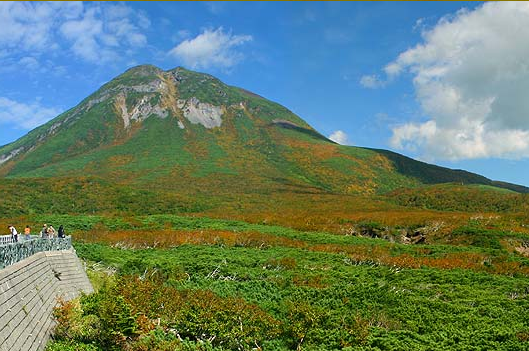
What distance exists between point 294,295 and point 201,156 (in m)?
124

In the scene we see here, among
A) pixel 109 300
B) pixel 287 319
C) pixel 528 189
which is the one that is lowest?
pixel 287 319

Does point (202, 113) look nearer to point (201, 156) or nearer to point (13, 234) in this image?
point (201, 156)

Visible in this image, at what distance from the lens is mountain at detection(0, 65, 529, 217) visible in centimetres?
12294

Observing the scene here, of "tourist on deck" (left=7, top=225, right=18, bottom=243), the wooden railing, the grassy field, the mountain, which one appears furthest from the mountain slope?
the wooden railing

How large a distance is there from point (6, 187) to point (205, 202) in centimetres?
4191

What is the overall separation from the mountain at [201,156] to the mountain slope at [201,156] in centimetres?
→ 35

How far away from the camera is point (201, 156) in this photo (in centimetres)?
14925

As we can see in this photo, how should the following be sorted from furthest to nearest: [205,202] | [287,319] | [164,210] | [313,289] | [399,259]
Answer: [205,202], [164,210], [399,259], [313,289], [287,319]

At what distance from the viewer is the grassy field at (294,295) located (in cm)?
1948

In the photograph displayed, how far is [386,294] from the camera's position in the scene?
27609 millimetres

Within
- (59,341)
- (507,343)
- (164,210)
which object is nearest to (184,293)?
(59,341)

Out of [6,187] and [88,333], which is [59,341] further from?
[6,187]

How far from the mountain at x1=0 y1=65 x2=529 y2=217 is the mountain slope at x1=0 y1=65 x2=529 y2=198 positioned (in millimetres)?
355

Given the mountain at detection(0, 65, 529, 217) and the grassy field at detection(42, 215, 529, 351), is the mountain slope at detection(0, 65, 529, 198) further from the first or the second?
the grassy field at detection(42, 215, 529, 351)
